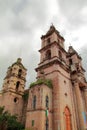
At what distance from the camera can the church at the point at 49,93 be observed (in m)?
21.7

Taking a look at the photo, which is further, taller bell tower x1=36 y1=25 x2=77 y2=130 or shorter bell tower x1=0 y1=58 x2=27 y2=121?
shorter bell tower x1=0 y1=58 x2=27 y2=121

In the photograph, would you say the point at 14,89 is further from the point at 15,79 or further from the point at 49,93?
the point at 49,93

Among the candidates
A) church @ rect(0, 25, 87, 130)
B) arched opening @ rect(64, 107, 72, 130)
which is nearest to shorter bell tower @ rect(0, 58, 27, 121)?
church @ rect(0, 25, 87, 130)

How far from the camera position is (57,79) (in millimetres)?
25578

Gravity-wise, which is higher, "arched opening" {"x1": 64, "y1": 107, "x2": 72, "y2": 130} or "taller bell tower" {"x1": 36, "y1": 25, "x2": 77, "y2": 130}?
"taller bell tower" {"x1": 36, "y1": 25, "x2": 77, "y2": 130}

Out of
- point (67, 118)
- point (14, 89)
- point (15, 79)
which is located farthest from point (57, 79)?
point (15, 79)

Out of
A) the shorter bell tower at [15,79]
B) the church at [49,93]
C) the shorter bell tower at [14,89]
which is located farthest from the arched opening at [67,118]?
the shorter bell tower at [15,79]

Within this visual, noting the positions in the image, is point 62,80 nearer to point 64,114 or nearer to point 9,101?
point 64,114

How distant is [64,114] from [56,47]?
15.1 m

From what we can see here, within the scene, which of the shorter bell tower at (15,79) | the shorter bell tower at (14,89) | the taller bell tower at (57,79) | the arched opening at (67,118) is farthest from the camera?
the shorter bell tower at (15,79)

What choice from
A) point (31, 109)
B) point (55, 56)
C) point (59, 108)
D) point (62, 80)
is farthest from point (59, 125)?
point (55, 56)

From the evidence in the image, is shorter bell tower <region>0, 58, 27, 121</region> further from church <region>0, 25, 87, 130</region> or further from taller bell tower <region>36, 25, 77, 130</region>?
taller bell tower <region>36, 25, 77, 130</region>

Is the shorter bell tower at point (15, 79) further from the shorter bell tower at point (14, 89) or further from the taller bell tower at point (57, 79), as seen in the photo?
the taller bell tower at point (57, 79)

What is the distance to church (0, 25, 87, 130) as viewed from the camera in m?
21.7
